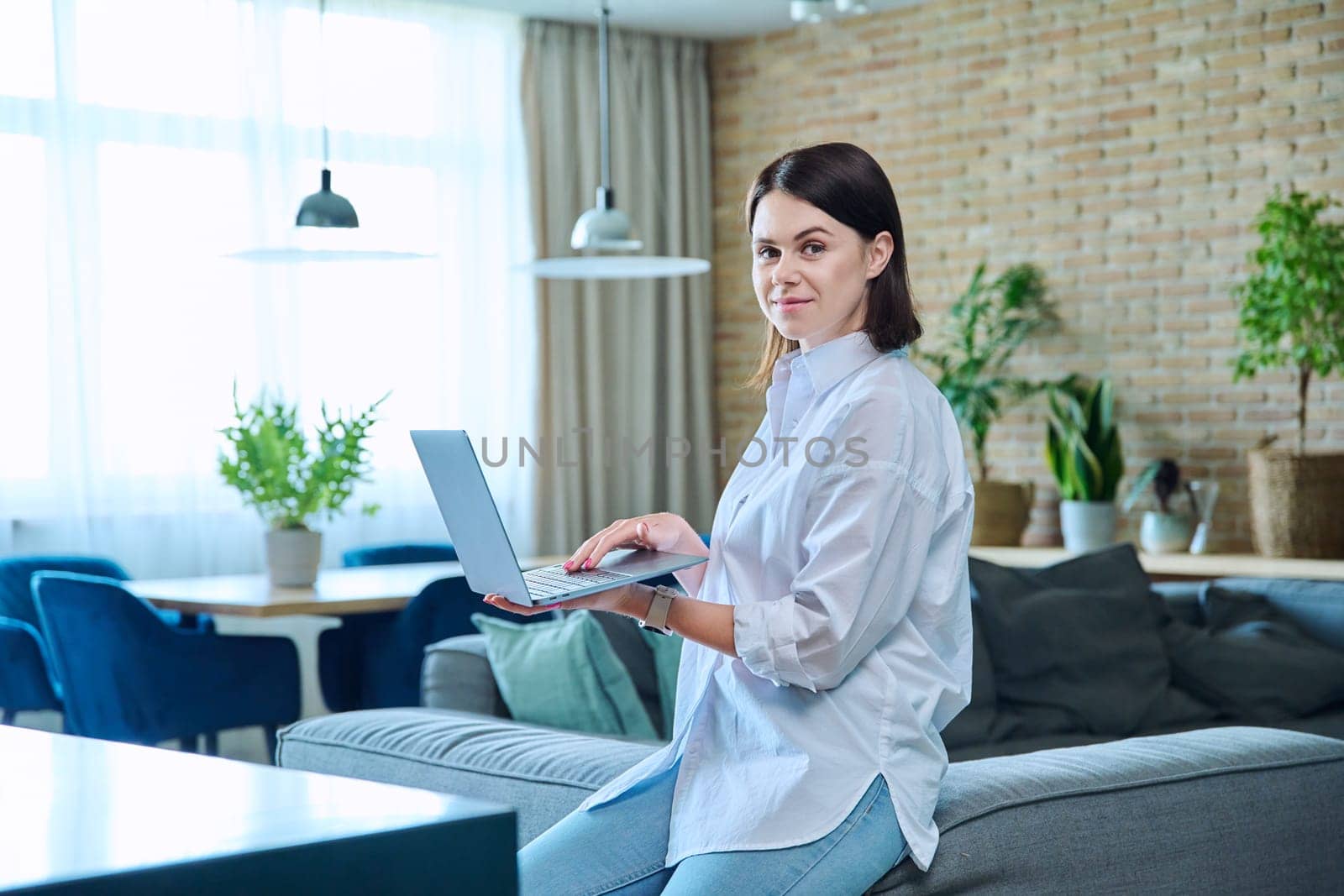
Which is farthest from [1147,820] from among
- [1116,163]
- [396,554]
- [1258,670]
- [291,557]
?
[1116,163]

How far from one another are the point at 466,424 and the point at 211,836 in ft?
19.5

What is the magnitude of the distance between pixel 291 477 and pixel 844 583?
334 cm

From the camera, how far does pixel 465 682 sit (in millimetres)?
3189

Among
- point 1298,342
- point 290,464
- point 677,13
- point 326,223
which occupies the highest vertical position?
point 677,13

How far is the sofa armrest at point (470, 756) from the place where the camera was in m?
2.17

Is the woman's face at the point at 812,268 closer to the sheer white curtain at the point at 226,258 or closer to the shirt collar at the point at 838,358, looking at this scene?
the shirt collar at the point at 838,358

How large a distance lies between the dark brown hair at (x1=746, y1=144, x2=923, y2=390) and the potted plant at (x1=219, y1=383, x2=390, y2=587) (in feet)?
9.69

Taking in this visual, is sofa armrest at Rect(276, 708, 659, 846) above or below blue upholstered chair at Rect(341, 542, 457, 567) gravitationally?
above

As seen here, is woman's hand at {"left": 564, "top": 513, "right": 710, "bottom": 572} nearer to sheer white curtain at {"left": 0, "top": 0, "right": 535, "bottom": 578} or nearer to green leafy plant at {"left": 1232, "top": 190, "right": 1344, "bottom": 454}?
green leafy plant at {"left": 1232, "top": 190, "right": 1344, "bottom": 454}

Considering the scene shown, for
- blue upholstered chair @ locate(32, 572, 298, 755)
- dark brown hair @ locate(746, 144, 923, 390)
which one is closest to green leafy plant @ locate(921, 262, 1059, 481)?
blue upholstered chair @ locate(32, 572, 298, 755)

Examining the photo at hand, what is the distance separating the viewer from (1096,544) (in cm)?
579

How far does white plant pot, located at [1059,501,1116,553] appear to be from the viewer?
5.76 m

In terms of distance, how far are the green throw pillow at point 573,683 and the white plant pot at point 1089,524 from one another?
3.07 metres

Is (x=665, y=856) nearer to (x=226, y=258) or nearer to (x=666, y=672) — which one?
(x=666, y=672)
